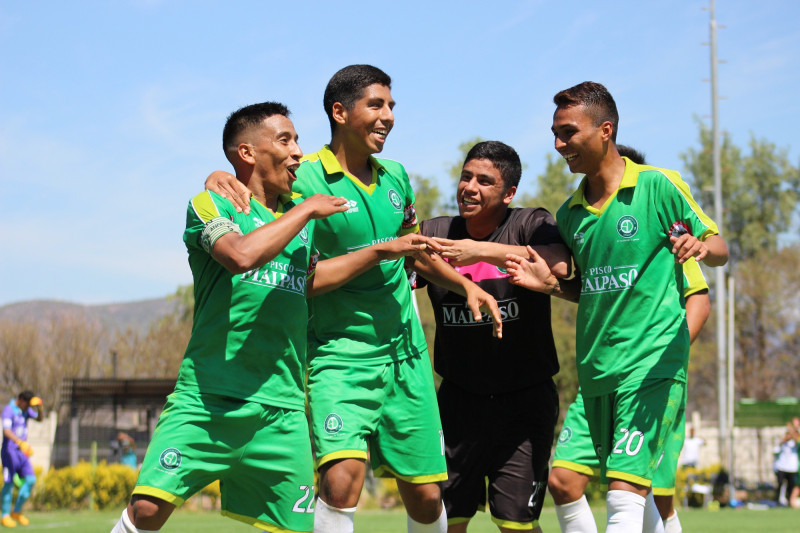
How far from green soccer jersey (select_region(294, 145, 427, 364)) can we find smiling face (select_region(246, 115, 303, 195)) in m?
0.38

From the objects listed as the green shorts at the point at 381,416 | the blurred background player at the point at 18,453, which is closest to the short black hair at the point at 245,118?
the green shorts at the point at 381,416

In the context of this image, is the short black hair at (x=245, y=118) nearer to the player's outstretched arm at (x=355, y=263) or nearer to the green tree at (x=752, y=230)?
the player's outstretched arm at (x=355, y=263)

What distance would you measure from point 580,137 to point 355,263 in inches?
58.0

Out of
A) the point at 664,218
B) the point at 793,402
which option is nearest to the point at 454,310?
the point at 664,218

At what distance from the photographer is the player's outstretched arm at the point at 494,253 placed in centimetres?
570

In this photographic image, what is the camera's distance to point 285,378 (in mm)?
4840

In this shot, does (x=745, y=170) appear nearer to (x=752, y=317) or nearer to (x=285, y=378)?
(x=752, y=317)

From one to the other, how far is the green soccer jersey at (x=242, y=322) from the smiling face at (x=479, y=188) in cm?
159

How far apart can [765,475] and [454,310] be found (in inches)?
1188

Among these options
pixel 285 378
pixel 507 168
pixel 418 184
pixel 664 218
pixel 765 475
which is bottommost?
pixel 765 475

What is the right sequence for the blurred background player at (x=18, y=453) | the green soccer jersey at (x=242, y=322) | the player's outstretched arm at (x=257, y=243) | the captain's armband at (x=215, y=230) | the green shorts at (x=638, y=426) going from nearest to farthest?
1. the player's outstretched arm at (x=257, y=243)
2. the captain's armband at (x=215, y=230)
3. the green soccer jersey at (x=242, y=322)
4. the green shorts at (x=638, y=426)
5. the blurred background player at (x=18, y=453)

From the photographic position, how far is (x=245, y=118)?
17.0ft

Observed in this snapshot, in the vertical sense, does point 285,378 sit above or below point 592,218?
below

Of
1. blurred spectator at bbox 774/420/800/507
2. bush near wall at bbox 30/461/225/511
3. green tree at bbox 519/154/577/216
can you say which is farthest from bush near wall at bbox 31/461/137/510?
green tree at bbox 519/154/577/216
